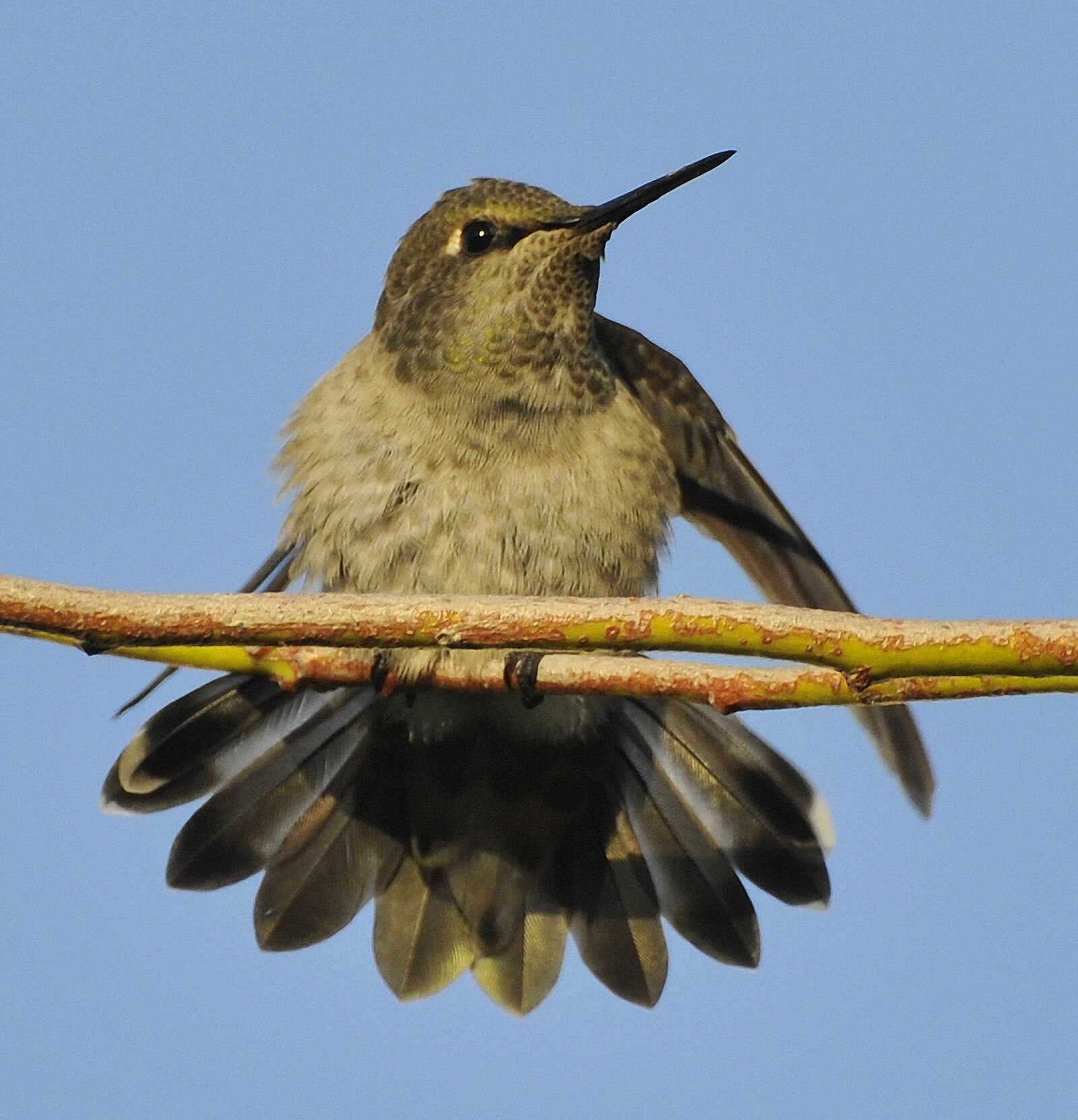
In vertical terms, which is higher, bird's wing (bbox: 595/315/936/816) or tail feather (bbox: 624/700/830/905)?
bird's wing (bbox: 595/315/936/816)

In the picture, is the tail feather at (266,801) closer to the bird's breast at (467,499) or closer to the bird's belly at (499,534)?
the bird's breast at (467,499)

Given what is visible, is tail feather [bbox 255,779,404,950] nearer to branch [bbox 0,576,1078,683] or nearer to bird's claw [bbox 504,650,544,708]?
bird's claw [bbox 504,650,544,708]

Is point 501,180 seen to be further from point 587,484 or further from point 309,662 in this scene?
point 309,662

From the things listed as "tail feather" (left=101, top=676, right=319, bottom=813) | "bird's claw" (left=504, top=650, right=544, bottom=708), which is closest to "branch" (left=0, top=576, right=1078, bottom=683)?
"bird's claw" (left=504, top=650, right=544, bottom=708)

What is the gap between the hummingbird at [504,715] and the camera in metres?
5.33

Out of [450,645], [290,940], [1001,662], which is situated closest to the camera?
[1001,662]

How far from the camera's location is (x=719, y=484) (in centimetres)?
631

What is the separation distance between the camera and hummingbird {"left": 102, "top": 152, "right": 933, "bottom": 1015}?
5328mm

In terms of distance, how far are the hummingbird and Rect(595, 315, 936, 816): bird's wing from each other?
1 cm

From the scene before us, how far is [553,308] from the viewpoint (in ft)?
18.2

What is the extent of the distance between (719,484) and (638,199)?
1.33 m

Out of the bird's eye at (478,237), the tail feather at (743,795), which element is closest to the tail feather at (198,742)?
the tail feather at (743,795)

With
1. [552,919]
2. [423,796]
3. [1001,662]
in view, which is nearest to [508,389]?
[423,796]

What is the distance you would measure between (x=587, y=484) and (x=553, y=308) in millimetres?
647
